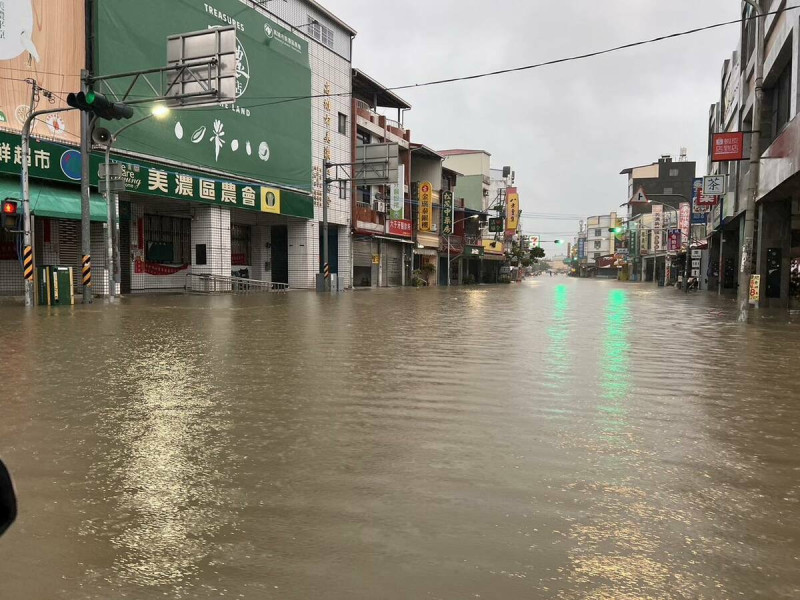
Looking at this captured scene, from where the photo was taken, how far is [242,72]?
99.6 ft

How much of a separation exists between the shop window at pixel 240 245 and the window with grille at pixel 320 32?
12.2 meters

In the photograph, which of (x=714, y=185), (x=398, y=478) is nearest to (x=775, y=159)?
(x=714, y=185)

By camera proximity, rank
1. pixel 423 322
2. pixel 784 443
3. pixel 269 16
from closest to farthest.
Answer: pixel 784 443, pixel 423 322, pixel 269 16

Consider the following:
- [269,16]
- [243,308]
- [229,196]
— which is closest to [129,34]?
[229,196]

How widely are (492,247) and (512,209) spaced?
5.28m

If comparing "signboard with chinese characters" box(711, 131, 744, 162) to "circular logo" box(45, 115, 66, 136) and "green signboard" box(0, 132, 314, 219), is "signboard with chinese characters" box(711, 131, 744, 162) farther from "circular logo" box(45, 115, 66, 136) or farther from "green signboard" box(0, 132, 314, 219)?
"circular logo" box(45, 115, 66, 136)

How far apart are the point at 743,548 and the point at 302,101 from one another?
3524cm

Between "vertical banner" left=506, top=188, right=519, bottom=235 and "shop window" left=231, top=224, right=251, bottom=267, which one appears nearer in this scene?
"shop window" left=231, top=224, right=251, bottom=267

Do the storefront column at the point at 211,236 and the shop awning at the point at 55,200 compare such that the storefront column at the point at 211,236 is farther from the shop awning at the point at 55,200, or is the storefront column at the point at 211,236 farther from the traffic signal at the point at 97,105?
the traffic signal at the point at 97,105

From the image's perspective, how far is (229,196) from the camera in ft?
96.5

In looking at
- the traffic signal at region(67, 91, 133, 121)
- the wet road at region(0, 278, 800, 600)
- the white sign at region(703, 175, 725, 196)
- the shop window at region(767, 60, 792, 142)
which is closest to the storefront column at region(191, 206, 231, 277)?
the traffic signal at region(67, 91, 133, 121)

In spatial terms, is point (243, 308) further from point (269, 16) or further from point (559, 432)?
point (269, 16)

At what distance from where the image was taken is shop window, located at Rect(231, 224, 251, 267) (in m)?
35.4

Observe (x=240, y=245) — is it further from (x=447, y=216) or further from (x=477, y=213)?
(x=477, y=213)
